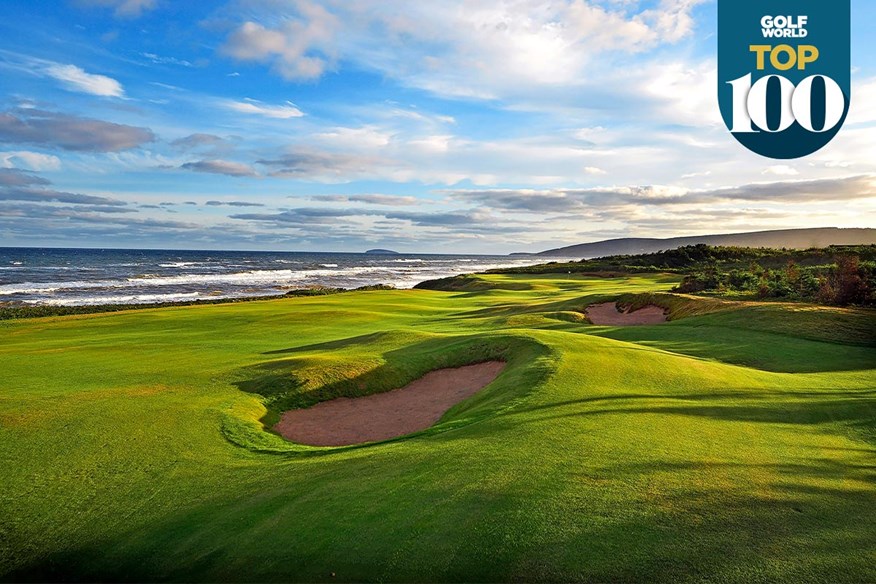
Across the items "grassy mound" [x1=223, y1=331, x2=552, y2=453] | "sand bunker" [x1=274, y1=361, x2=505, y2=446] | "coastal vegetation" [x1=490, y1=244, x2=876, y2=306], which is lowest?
"sand bunker" [x1=274, y1=361, x2=505, y2=446]

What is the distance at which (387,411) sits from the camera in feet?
52.9

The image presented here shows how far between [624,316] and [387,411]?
22.5 metres

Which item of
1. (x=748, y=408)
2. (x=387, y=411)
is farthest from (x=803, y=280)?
(x=387, y=411)

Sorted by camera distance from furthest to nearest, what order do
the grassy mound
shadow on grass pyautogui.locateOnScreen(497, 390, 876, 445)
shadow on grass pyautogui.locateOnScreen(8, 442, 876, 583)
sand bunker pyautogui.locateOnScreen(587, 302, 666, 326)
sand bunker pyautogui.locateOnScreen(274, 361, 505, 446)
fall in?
sand bunker pyautogui.locateOnScreen(587, 302, 666, 326), sand bunker pyautogui.locateOnScreen(274, 361, 505, 446), the grassy mound, shadow on grass pyautogui.locateOnScreen(497, 390, 876, 445), shadow on grass pyautogui.locateOnScreen(8, 442, 876, 583)

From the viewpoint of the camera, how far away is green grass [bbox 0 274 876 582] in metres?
5.83

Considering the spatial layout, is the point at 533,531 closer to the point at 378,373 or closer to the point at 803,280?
the point at 378,373

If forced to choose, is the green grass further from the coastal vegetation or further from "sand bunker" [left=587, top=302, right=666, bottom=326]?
"sand bunker" [left=587, top=302, right=666, bottom=326]

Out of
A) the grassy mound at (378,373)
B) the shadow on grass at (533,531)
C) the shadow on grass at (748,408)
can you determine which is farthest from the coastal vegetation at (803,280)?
the shadow on grass at (533,531)

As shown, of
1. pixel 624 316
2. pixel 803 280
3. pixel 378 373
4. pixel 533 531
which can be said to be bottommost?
pixel 378 373

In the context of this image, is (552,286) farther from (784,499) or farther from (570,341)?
(784,499)

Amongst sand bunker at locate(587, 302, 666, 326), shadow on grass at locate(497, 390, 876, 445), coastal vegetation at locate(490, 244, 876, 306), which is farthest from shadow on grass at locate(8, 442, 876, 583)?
sand bunker at locate(587, 302, 666, 326)

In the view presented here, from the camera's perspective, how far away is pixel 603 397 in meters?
11.4

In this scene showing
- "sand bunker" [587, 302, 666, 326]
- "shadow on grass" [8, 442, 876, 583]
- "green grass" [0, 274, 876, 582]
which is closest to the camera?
"shadow on grass" [8, 442, 876, 583]

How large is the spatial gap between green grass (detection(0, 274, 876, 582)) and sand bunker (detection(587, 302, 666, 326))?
13.6 meters
